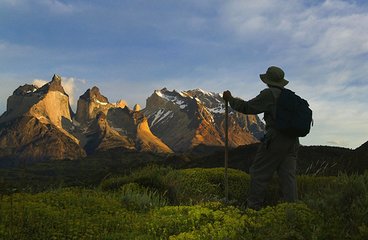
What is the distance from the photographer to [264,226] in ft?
17.5

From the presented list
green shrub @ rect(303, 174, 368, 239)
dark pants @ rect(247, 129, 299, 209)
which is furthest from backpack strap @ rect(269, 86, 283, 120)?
green shrub @ rect(303, 174, 368, 239)

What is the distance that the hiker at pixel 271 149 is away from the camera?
23.8ft

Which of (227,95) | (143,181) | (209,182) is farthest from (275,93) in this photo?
(209,182)

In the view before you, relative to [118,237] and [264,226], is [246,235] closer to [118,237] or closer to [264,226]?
[264,226]

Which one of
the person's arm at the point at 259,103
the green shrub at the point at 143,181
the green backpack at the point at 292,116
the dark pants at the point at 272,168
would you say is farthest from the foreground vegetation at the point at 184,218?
the green shrub at the point at 143,181

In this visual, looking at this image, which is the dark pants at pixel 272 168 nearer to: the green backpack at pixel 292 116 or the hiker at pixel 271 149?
the hiker at pixel 271 149

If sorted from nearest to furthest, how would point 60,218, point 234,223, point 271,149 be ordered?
point 234,223, point 60,218, point 271,149

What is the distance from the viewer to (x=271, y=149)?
727cm

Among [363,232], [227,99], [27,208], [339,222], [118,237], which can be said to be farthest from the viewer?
[227,99]

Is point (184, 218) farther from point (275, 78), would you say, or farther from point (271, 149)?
point (275, 78)

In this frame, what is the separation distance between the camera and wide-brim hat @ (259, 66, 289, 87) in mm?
7547

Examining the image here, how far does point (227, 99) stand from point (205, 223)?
239 cm

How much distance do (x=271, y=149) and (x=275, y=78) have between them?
116 centimetres

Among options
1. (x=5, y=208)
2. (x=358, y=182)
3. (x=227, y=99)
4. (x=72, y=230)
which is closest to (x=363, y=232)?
(x=358, y=182)
